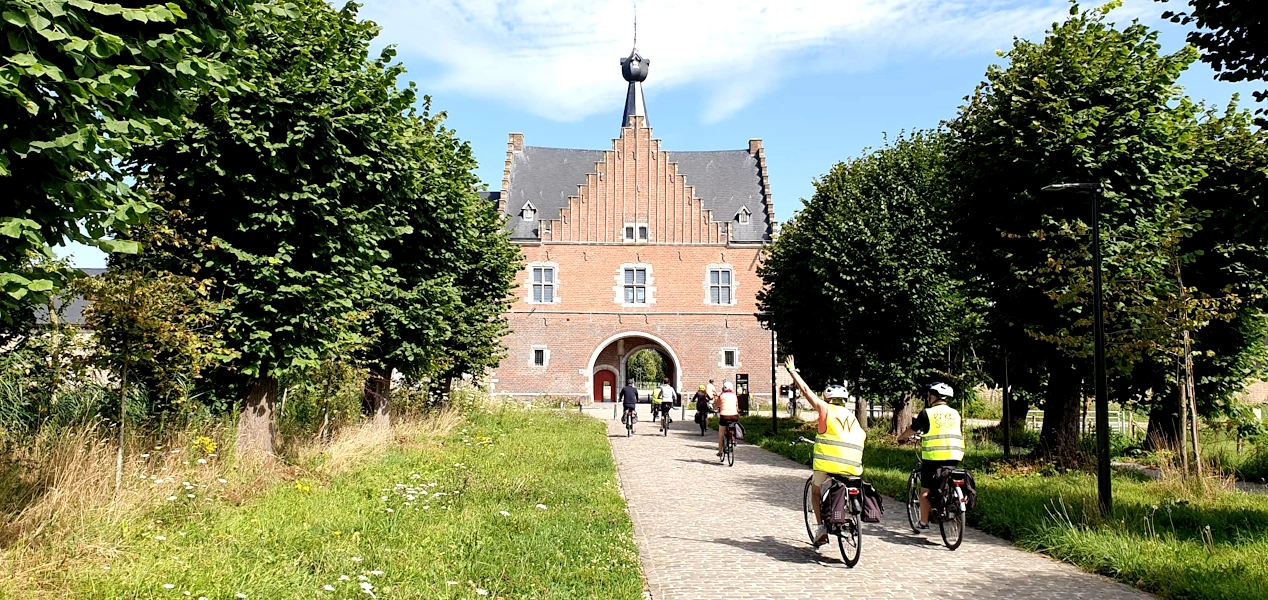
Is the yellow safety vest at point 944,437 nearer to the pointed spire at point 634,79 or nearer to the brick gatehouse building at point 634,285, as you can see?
the brick gatehouse building at point 634,285

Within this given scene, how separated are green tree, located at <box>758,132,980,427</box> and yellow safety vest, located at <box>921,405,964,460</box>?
11121 millimetres

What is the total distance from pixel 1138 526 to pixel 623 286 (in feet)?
117

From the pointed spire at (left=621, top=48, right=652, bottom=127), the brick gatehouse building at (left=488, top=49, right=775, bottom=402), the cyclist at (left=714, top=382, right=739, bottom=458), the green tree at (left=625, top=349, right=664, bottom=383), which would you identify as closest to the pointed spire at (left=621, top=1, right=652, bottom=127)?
the pointed spire at (left=621, top=48, right=652, bottom=127)

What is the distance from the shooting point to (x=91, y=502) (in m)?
7.01

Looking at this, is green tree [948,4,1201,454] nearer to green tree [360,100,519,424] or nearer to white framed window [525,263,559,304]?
green tree [360,100,519,424]

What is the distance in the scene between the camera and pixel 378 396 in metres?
18.2

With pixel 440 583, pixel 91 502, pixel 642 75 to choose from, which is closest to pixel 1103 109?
pixel 440 583

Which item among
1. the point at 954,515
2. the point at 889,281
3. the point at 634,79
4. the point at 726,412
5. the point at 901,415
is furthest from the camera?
the point at 634,79

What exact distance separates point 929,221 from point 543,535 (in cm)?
1549

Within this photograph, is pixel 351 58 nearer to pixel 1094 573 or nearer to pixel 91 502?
pixel 91 502

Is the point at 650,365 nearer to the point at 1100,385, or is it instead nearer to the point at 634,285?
the point at 634,285

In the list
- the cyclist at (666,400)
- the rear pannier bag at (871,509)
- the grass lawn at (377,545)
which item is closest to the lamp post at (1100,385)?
the rear pannier bag at (871,509)

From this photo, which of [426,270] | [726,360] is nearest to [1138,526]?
[426,270]

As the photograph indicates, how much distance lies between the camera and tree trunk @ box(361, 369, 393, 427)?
17.9m
